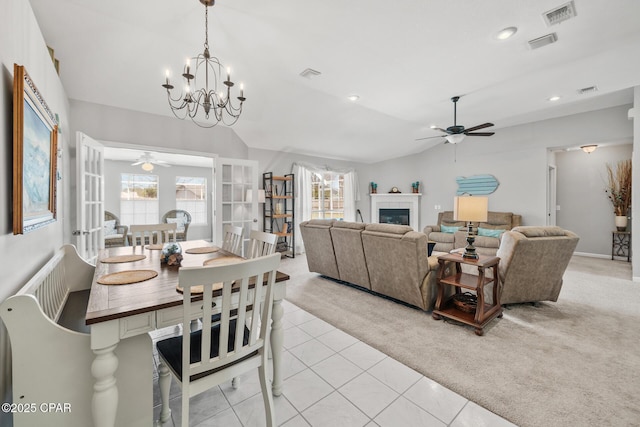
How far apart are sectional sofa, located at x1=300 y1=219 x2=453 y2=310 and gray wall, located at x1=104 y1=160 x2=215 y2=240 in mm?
3956

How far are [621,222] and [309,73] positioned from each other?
645 cm

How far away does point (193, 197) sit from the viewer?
812 cm

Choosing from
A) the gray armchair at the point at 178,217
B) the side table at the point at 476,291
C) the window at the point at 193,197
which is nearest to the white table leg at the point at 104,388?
the side table at the point at 476,291

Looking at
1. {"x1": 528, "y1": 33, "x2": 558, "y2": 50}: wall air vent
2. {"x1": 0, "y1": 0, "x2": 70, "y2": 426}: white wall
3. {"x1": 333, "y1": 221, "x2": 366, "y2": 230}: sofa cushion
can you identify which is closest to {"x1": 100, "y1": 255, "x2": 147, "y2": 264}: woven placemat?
{"x1": 0, "y1": 0, "x2": 70, "y2": 426}: white wall

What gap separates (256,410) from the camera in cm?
157

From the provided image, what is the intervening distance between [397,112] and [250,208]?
3246 mm

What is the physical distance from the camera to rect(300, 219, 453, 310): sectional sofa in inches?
110

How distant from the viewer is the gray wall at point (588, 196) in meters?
5.55

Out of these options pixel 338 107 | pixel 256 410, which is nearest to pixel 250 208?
pixel 338 107

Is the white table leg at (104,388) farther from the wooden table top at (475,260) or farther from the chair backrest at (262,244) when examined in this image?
the wooden table top at (475,260)

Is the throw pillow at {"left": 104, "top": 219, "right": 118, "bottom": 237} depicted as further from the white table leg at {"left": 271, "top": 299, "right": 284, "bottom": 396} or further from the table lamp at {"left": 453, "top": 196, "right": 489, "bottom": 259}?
the table lamp at {"left": 453, "top": 196, "right": 489, "bottom": 259}

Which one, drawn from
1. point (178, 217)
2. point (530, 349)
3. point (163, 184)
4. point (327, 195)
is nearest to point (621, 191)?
point (530, 349)

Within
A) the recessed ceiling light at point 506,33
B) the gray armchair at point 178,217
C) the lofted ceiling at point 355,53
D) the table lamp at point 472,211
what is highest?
the lofted ceiling at point 355,53

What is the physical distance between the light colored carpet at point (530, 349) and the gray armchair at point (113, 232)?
4.19 m
